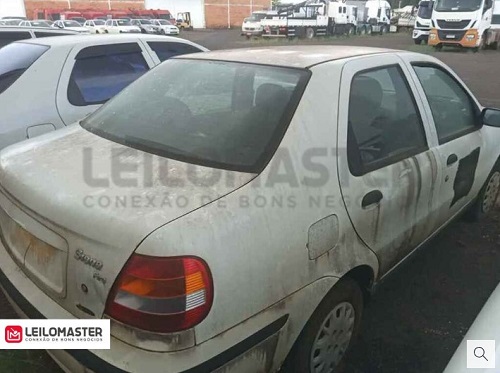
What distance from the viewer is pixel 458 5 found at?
19.1m

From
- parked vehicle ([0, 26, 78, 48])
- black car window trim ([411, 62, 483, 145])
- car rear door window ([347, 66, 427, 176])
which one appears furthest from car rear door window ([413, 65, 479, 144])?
parked vehicle ([0, 26, 78, 48])

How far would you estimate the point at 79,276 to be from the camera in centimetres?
157

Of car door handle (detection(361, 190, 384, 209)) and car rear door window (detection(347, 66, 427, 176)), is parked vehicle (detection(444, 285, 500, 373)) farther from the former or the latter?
car rear door window (detection(347, 66, 427, 176))

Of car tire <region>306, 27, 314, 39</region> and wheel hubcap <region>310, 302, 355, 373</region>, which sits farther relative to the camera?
car tire <region>306, 27, 314, 39</region>

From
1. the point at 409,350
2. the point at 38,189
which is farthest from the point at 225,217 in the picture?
the point at 409,350

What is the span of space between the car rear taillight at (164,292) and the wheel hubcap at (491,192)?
10.5ft

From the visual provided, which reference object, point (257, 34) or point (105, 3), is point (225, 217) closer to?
point (257, 34)

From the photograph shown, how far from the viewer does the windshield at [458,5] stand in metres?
18.8

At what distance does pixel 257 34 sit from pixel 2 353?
31.6 metres

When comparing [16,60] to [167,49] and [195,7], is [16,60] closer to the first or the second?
[167,49]

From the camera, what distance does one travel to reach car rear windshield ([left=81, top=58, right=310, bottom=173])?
1872 millimetres

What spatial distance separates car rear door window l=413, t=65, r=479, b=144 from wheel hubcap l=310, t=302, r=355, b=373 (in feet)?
4.10

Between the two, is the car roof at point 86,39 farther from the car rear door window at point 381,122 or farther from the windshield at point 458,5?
the windshield at point 458,5

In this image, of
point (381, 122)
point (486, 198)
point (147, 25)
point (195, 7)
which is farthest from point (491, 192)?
point (195, 7)
